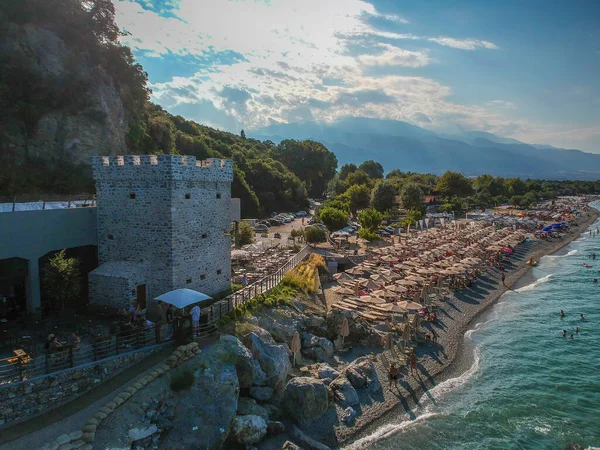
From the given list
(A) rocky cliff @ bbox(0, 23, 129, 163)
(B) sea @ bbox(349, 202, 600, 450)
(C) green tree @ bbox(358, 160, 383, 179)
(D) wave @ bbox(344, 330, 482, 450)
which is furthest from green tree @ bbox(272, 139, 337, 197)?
(D) wave @ bbox(344, 330, 482, 450)

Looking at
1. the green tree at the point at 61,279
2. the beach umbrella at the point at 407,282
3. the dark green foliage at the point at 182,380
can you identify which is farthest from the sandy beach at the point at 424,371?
the green tree at the point at 61,279

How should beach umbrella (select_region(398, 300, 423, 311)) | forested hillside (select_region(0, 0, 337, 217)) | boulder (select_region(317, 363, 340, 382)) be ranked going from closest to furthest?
boulder (select_region(317, 363, 340, 382)) < beach umbrella (select_region(398, 300, 423, 311)) < forested hillside (select_region(0, 0, 337, 217))

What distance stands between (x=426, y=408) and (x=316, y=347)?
18.5 ft

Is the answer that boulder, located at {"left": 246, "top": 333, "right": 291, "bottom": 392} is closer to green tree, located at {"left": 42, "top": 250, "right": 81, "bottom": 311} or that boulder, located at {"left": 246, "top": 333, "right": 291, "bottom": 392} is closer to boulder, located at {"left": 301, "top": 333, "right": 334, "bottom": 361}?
boulder, located at {"left": 301, "top": 333, "right": 334, "bottom": 361}

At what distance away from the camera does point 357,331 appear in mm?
20906

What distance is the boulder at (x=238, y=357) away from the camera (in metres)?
13.6

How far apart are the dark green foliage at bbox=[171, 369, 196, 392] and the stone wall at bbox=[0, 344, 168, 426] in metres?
1.74

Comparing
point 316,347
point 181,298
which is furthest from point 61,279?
point 316,347

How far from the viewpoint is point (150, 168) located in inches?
622

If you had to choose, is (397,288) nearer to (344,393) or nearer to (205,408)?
(344,393)

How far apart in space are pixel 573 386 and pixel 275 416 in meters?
15.2

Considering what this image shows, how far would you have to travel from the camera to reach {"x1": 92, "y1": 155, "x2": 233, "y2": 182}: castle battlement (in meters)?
15.6

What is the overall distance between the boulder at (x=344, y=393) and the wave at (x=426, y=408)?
157 centimetres

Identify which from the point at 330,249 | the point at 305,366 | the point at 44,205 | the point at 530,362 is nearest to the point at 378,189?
the point at 330,249
